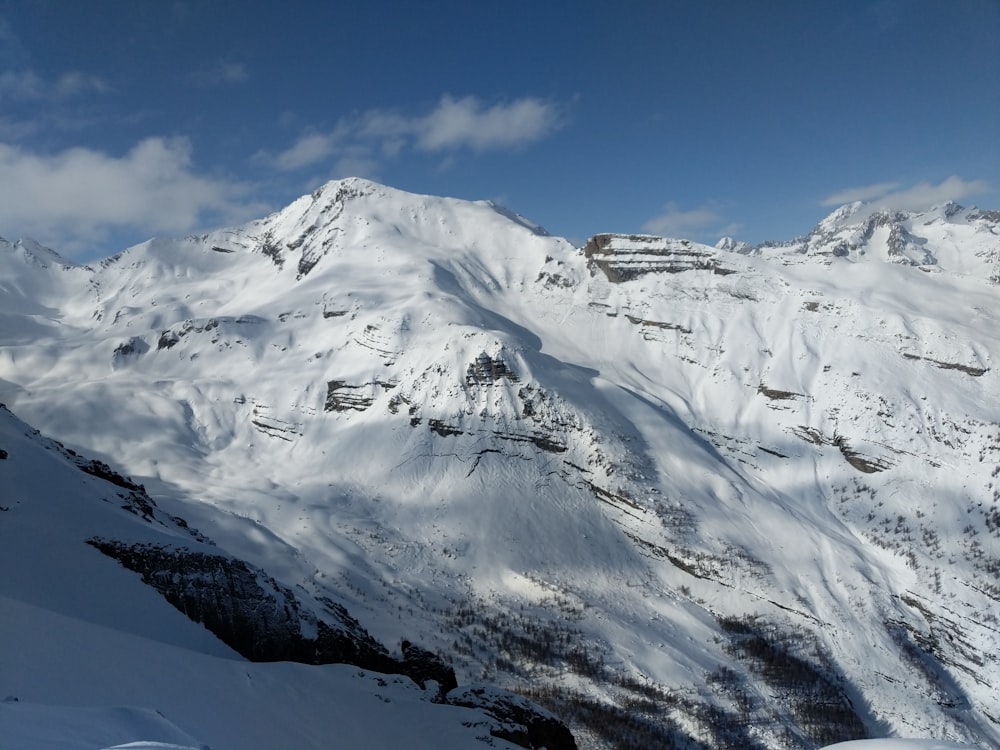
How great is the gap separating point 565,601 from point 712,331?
6690 cm

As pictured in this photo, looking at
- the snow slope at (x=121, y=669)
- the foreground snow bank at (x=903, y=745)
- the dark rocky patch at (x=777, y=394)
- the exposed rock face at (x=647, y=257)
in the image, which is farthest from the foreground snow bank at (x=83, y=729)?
the exposed rock face at (x=647, y=257)

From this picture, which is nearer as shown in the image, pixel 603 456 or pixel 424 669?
pixel 424 669

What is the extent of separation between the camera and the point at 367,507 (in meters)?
78.7

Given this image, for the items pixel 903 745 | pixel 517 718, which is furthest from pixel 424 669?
pixel 903 745

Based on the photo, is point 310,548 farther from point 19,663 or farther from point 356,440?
point 19,663

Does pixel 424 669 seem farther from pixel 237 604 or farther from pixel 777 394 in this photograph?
pixel 777 394

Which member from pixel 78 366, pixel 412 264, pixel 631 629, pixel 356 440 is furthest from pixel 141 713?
pixel 78 366

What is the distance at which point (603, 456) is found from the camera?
275 ft

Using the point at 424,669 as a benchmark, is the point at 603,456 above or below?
above

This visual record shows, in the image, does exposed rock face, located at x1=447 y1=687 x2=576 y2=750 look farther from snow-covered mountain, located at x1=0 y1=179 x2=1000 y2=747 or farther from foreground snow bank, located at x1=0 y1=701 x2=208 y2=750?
foreground snow bank, located at x1=0 y1=701 x2=208 y2=750

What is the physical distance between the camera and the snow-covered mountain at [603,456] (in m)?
55.9

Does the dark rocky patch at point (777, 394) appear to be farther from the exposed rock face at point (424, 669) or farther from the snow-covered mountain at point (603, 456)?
the exposed rock face at point (424, 669)

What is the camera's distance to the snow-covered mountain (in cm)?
5594

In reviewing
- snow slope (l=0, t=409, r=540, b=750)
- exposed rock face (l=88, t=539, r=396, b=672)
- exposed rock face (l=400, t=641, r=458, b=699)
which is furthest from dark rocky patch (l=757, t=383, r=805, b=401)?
exposed rock face (l=88, t=539, r=396, b=672)
